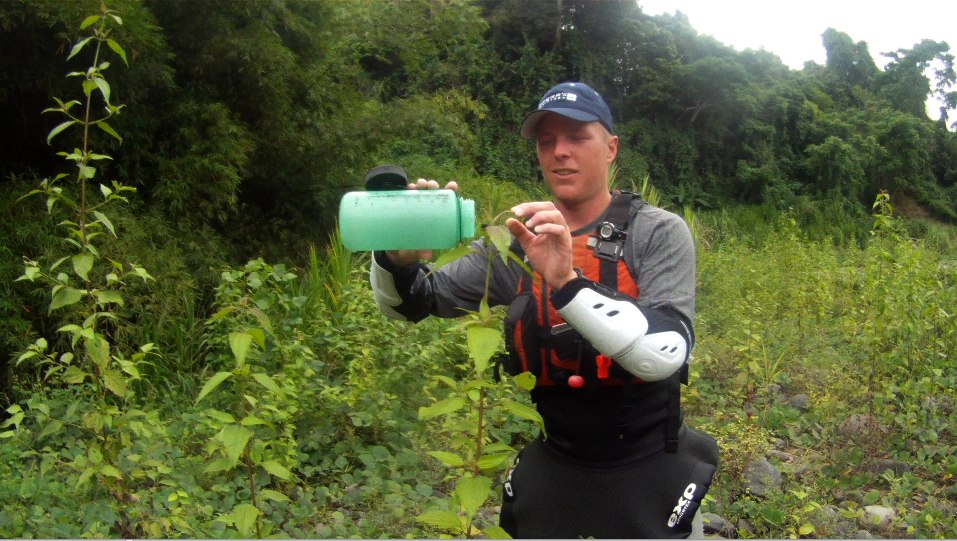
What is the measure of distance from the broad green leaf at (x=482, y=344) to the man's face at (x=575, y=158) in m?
0.68

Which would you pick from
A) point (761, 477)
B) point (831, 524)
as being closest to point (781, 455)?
point (761, 477)

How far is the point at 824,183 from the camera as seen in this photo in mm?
24203

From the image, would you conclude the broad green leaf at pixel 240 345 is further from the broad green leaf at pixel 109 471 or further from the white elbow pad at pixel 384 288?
the broad green leaf at pixel 109 471

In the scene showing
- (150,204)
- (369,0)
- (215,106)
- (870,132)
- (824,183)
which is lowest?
(824,183)

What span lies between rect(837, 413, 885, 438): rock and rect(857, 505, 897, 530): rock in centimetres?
61

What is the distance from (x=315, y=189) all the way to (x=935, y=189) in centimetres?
2292

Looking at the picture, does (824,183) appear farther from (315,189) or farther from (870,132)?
(315,189)

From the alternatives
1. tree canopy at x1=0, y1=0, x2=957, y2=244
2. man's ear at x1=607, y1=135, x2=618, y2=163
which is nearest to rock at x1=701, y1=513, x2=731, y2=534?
man's ear at x1=607, y1=135, x2=618, y2=163

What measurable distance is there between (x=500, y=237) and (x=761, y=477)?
2.87 m

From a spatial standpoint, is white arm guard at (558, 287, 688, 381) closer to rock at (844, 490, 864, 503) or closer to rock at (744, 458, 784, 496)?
rock at (744, 458, 784, 496)

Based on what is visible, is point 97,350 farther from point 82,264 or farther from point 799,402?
point 799,402

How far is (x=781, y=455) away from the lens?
3.96 meters

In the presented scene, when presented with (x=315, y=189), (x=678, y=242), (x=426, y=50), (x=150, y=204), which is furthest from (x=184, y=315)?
(x=426, y=50)

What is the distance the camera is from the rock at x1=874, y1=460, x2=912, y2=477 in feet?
12.1
